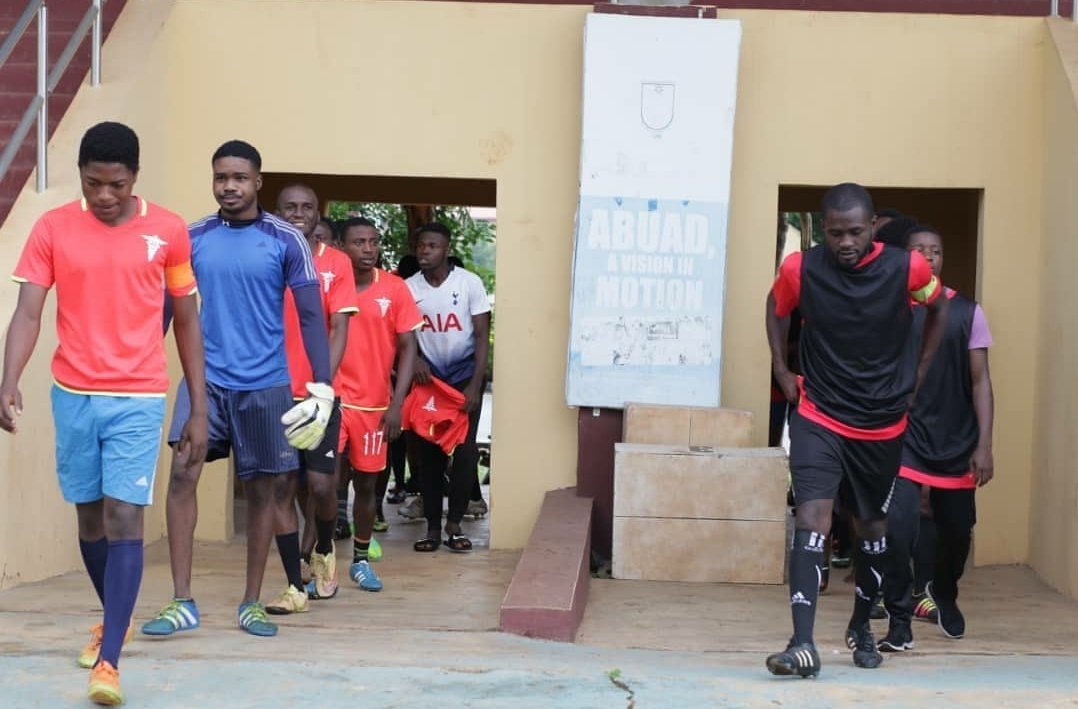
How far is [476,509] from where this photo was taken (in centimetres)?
1194

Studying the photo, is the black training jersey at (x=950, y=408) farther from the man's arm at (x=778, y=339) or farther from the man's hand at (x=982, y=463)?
the man's arm at (x=778, y=339)

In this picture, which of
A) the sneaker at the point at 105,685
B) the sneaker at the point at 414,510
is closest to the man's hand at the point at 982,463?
the sneaker at the point at 105,685

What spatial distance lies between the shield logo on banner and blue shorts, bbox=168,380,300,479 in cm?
359

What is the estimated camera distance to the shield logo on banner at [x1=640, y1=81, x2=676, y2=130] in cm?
943

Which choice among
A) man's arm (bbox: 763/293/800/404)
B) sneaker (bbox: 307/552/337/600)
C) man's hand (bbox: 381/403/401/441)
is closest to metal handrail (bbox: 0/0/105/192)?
man's hand (bbox: 381/403/401/441)

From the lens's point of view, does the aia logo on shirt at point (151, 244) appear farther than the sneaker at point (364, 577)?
No

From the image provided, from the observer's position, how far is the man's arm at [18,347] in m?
5.04

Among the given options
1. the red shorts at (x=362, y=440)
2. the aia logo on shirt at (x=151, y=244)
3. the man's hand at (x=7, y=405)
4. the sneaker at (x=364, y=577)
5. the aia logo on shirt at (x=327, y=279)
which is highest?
the aia logo on shirt at (x=151, y=244)

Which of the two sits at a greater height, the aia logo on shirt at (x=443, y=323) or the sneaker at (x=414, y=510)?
the aia logo on shirt at (x=443, y=323)

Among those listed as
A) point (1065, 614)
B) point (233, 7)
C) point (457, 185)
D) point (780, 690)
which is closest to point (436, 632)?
point (780, 690)

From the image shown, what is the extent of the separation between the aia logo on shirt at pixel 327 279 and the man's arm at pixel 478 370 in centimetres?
256

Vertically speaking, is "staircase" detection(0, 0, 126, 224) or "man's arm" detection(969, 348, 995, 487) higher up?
"staircase" detection(0, 0, 126, 224)

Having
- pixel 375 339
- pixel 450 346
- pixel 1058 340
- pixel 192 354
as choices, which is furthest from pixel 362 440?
pixel 1058 340

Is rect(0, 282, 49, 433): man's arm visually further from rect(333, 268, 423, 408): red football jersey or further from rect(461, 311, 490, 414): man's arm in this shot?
rect(461, 311, 490, 414): man's arm
